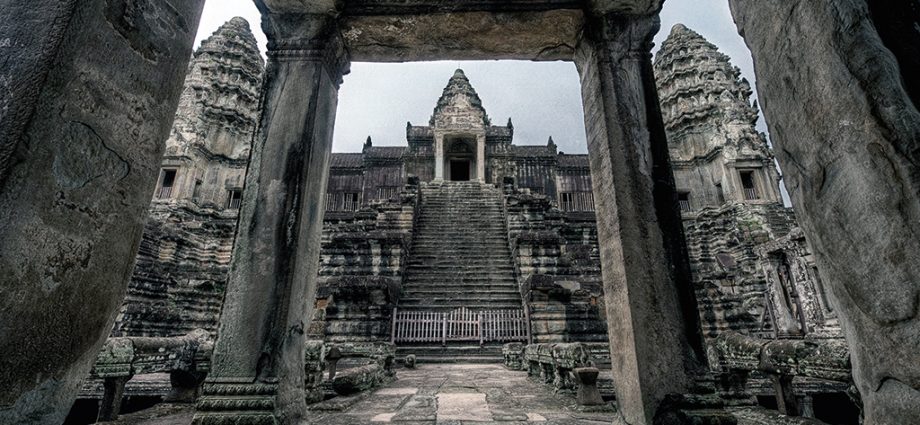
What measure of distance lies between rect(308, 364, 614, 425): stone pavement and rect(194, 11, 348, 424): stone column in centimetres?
54

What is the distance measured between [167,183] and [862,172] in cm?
2532

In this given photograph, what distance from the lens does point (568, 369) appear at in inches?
165

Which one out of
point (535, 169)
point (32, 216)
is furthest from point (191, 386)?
point (535, 169)

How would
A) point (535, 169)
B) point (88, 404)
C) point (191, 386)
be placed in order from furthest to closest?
point (535, 169) < point (88, 404) < point (191, 386)

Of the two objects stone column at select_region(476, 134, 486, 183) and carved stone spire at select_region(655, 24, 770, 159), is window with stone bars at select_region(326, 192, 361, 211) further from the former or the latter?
carved stone spire at select_region(655, 24, 770, 159)

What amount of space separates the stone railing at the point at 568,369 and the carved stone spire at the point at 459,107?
17695 millimetres

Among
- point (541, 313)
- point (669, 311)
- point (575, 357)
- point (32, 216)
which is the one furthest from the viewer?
point (541, 313)

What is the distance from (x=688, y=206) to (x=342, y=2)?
23.6m

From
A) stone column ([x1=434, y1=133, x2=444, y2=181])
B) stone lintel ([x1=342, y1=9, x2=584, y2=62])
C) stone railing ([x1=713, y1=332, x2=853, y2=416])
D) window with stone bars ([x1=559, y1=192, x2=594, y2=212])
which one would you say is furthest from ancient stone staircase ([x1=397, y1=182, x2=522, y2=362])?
window with stone bars ([x1=559, y1=192, x2=594, y2=212])

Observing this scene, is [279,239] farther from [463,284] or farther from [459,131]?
[459,131]

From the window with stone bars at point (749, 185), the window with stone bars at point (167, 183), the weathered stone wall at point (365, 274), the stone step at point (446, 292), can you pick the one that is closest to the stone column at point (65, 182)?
the weathered stone wall at point (365, 274)

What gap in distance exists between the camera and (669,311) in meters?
2.18

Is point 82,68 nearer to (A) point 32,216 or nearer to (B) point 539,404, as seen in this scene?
(A) point 32,216

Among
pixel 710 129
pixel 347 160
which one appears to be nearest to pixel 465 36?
pixel 710 129
